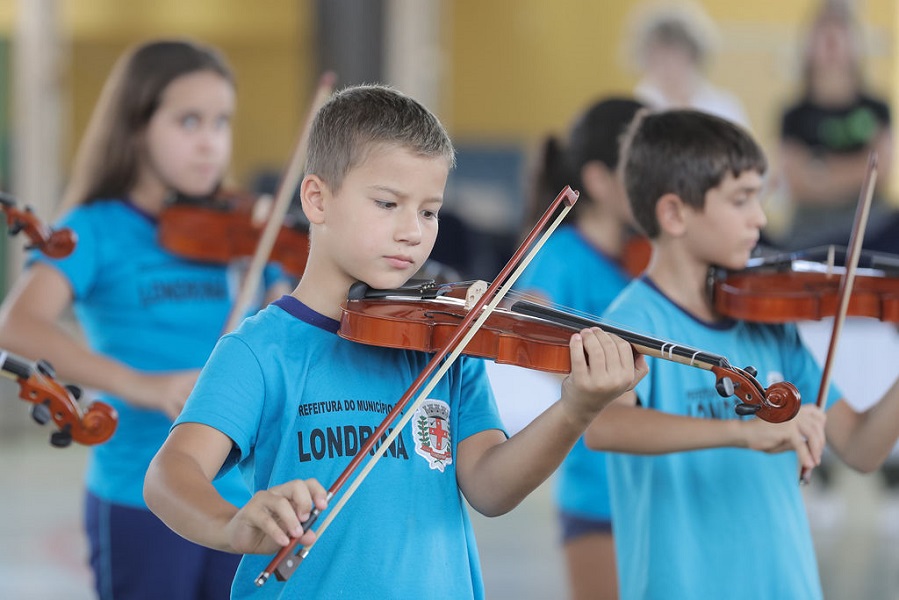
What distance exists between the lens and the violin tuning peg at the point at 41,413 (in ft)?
5.05

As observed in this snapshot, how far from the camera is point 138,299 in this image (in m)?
2.42

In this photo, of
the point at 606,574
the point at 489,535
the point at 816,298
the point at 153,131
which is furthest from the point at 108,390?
the point at 489,535

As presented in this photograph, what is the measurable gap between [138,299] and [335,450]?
3.22 ft

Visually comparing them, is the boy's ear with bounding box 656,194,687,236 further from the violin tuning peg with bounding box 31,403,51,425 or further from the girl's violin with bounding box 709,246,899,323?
the violin tuning peg with bounding box 31,403,51,425

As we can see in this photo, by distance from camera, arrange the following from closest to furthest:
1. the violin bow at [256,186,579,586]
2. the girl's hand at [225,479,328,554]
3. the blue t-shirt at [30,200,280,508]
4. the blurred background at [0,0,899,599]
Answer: the girl's hand at [225,479,328,554] → the violin bow at [256,186,579,586] → the blue t-shirt at [30,200,280,508] → the blurred background at [0,0,899,599]

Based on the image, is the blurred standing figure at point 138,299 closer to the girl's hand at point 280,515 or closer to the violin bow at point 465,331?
the violin bow at point 465,331

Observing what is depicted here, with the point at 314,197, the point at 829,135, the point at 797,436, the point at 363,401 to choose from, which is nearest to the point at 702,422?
the point at 797,436

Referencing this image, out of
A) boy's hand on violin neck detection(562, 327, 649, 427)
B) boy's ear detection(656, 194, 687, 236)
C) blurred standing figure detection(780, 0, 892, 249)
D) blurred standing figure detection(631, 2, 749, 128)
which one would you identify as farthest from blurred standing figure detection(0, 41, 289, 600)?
blurred standing figure detection(780, 0, 892, 249)

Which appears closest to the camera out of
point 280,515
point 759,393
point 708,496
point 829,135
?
point 280,515

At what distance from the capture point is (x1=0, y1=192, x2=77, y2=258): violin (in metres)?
2.09

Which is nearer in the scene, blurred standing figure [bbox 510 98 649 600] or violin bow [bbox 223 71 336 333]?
violin bow [bbox 223 71 336 333]

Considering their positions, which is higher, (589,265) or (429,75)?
(429,75)

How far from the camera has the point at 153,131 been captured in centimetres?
247

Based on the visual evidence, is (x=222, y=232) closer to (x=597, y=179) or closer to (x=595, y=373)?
(x=597, y=179)
